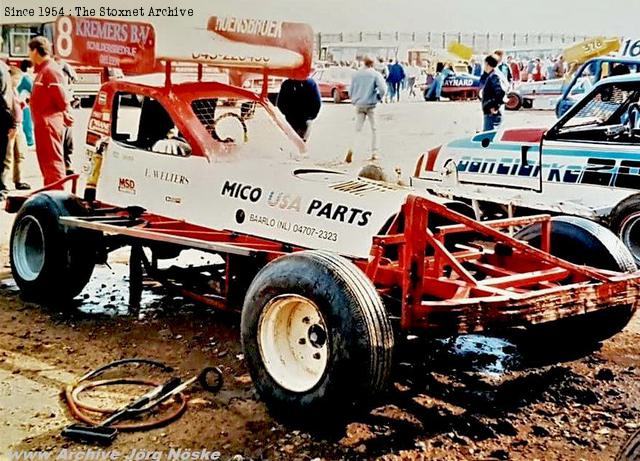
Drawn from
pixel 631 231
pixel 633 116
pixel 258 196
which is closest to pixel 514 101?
pixel 633 116

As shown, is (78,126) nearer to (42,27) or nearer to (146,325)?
(42,27)

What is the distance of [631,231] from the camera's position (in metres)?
5.98

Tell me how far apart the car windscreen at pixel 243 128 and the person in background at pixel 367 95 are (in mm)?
4020

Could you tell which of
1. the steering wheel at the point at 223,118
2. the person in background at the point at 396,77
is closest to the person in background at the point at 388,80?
the person in background at the point at 396,77

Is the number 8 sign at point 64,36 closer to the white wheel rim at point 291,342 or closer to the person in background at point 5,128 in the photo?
the white wheel rim at point 291,342

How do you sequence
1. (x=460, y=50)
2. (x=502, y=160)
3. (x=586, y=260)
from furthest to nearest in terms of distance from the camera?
(x=460, y=50)
(x=502, y=160)
(x=586, y=260)

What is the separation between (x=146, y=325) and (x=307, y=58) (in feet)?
5.75

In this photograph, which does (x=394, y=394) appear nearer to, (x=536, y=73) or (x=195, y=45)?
(x=195, y=45)

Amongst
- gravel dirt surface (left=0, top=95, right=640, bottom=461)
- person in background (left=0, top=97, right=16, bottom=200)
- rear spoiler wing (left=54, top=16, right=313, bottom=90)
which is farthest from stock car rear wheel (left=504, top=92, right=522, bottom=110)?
rear spoiler wing (left=54, top=16, right=313, bottom=90)

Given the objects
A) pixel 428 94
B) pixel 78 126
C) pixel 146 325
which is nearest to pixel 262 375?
pixel 146 325

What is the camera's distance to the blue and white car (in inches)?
240

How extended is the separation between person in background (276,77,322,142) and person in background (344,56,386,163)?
2.31m

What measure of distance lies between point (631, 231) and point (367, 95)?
419 cm

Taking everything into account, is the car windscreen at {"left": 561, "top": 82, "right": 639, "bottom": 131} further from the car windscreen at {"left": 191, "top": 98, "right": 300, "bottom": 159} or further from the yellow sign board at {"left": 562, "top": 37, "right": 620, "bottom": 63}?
the car windscreen at {"left": 191, "top": 98, "right": 300, "bottom": 159}
